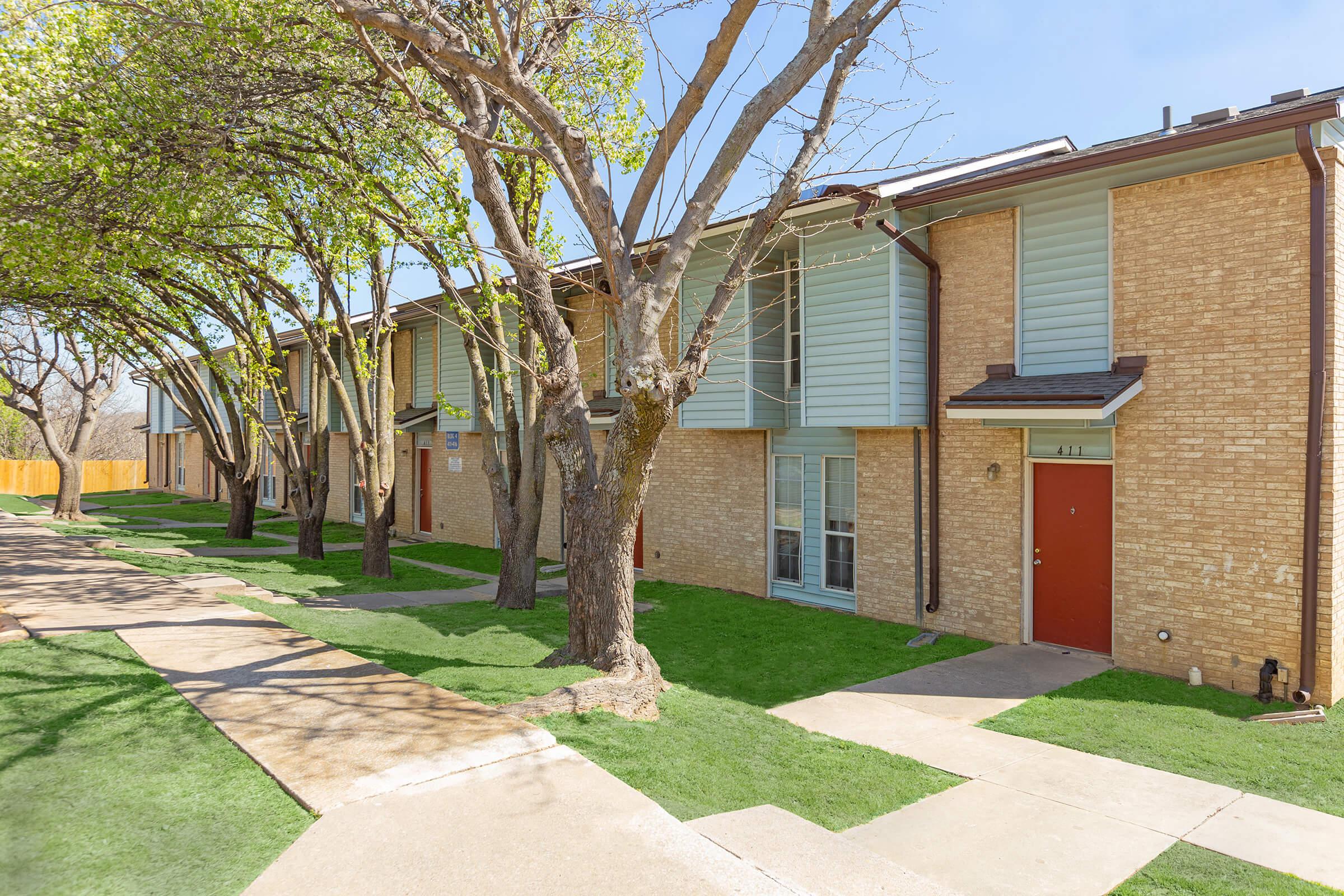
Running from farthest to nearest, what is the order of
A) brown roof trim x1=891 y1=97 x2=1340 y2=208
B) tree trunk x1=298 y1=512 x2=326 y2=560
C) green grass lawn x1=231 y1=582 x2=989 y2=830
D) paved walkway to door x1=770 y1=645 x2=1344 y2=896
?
tree trunk x1=298 y1=512 x2=326 y2=560 → brown roof trim x1=891 y1=97 x2=1340 y2=208 → green grass lawn x1=231 y1=582 x2=989 y2=830 → paved walkway to door x1=770 y1=645 x2=1344 y2=896

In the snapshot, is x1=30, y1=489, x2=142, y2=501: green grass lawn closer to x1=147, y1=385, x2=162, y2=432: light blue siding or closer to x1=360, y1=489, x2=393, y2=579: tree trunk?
x1=147, y1=385, x2=162, y2=432: light blue siding

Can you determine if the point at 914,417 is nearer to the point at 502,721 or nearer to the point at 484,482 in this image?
the point at 502,721

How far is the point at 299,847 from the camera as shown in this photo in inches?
173

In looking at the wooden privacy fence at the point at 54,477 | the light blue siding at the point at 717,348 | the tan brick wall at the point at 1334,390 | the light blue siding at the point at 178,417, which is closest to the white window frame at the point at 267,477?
the light blue siding at the point at 178,417

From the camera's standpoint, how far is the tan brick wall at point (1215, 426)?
8242mm

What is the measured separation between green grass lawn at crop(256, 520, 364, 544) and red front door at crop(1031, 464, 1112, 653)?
1714cm

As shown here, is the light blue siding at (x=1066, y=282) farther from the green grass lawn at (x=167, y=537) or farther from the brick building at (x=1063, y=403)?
the green grass lawn at (x=167, y=537)

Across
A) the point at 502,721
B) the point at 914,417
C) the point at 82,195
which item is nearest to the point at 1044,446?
the point at 914,417

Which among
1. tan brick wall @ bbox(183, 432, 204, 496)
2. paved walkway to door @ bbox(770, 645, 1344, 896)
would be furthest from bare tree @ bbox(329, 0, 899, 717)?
tan brick wall @ bbox(183, 432, 204, 496)

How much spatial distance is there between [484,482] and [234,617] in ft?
34.6

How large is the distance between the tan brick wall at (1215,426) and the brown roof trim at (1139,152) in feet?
1.90

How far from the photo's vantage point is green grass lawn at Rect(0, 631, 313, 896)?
4086 millimetres

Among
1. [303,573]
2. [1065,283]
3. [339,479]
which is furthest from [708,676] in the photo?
[339,479]

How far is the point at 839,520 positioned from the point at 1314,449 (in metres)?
6.10
